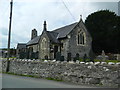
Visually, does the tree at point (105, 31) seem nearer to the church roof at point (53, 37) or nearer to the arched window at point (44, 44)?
the church roof at point (53, 37)

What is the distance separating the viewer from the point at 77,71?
954 cm

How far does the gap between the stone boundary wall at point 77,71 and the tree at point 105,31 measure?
32.0m

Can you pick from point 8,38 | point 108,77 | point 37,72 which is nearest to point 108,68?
point 108,77

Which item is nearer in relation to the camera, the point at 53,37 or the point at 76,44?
the point at 76,44

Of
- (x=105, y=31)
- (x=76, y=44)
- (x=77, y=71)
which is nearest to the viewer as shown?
(x=77, y=71)

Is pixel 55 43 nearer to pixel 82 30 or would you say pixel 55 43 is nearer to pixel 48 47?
pixel 48 47

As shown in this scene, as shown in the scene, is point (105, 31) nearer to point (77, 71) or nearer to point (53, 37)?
point (53, 37)

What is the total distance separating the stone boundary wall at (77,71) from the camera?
8.10 metres

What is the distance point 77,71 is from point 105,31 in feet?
114

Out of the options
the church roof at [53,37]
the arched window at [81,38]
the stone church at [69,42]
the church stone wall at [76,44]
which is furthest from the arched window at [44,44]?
the arched window at [81,38]

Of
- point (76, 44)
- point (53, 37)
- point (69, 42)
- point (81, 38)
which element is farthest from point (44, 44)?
point (81, 38)

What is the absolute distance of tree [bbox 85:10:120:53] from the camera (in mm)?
40719

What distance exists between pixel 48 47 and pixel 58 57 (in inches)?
819

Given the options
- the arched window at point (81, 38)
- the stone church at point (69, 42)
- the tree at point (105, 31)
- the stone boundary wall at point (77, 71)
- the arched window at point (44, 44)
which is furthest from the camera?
the tree at point (105, 31)
